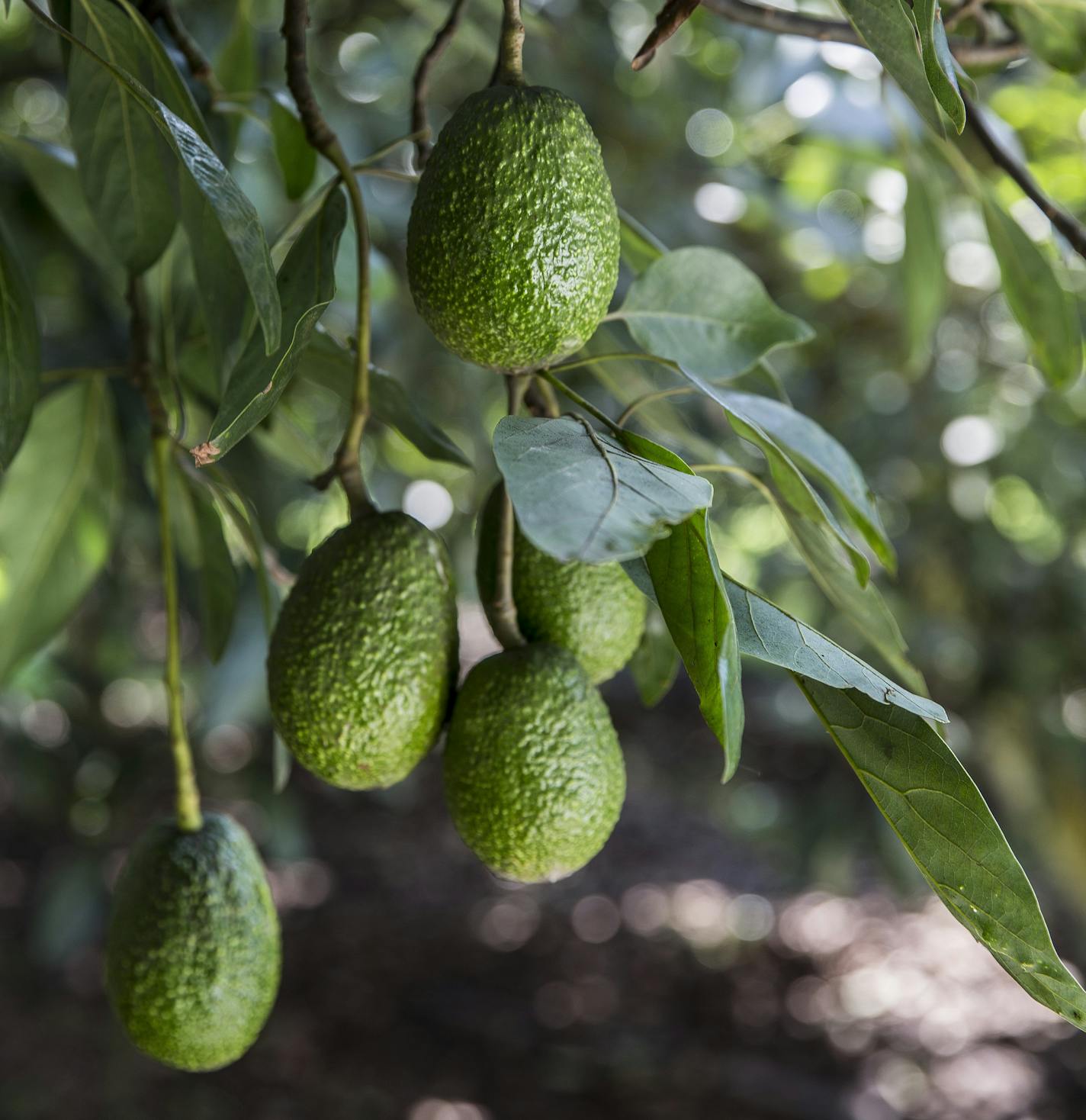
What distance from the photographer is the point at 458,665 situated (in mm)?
761

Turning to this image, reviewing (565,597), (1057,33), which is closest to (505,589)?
(565,597)

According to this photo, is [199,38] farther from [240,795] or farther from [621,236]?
[240,795]

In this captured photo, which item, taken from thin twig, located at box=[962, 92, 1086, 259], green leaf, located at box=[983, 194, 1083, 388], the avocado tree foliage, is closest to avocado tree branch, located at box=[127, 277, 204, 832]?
the avocado tree foliage

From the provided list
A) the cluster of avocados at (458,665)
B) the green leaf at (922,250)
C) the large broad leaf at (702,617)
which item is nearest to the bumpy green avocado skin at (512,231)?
the cluster of avocados at (458,665)

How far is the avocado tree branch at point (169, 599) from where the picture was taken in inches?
34.0

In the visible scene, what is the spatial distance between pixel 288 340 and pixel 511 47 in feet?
0.71

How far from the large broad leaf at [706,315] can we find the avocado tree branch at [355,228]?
21 cm

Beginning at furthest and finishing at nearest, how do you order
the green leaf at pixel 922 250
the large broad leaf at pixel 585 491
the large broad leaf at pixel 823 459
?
the green leaf at pixel 922 250 < the large broad leaf at pixel 823 459 < the large broad leaf at pixel 585 491

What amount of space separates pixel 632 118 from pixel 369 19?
0.63m

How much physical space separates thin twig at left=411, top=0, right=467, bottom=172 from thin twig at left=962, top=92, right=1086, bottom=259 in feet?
1.15

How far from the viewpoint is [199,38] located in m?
1.41

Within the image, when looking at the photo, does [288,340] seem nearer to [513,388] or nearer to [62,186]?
[513,388]

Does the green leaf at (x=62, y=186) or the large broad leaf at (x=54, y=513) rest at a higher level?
the green leaf at (x=62, y=186)

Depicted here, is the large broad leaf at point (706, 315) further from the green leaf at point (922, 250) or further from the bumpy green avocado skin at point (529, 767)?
the green leaf at point (922, 250)
